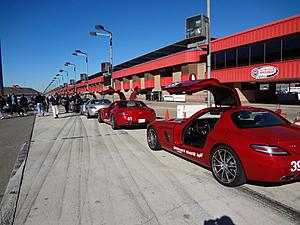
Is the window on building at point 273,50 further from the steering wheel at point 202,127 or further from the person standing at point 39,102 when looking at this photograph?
the steering wheel at point 202,127

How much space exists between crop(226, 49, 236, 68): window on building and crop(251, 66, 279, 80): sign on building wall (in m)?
3.30

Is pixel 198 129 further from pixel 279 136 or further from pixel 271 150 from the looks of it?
pixel 271 150

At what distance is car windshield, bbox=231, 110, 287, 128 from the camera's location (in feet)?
13.1

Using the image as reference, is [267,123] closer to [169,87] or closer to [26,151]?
[169,87]

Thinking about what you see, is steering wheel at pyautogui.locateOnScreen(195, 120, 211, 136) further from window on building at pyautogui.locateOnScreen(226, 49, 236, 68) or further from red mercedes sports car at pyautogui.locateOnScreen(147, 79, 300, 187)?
window on building at pyautogui.locateOnScreen(226, 49, 236, 68)

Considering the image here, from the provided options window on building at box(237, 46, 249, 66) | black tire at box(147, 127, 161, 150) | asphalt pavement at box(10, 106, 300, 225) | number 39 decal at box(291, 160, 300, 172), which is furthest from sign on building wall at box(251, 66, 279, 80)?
number 39 decal at box(291, 160, 300, 172)

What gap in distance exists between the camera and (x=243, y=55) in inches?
1047

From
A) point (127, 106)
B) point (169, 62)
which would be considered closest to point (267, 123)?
point (127, 106)

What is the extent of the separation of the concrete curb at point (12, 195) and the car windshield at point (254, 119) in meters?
3.44

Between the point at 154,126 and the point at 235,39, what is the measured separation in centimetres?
2396

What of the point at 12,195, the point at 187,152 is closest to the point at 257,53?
the point at 187,152

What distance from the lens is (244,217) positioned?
2.92m

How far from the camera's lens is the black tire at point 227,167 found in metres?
3.65

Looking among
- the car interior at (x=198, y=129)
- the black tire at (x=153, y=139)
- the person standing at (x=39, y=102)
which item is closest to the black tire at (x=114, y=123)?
the black tire at (x=153, y=139)
